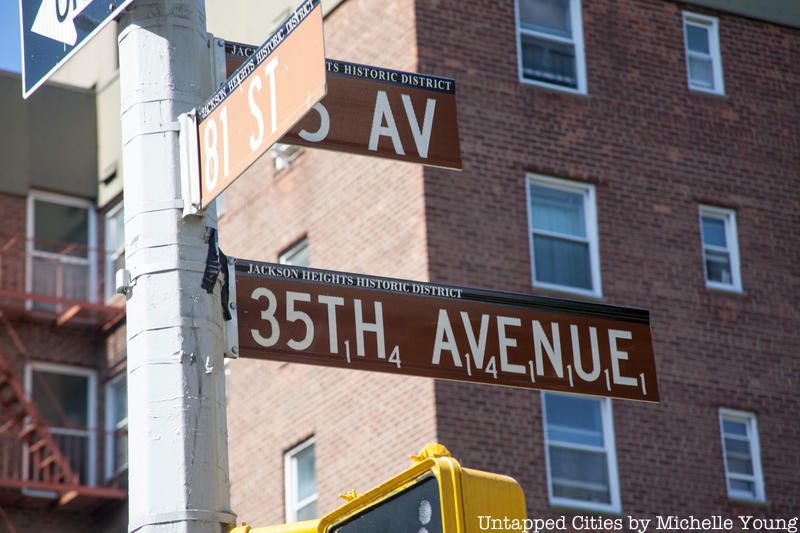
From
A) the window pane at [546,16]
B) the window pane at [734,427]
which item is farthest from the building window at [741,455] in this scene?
the window pane at [546,16]

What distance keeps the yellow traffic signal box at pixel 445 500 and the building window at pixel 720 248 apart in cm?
1715

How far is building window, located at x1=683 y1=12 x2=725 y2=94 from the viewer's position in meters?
21.9

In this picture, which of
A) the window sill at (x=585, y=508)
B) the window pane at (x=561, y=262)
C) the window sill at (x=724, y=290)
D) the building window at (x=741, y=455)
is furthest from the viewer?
the window sill at (x=724, y=290)

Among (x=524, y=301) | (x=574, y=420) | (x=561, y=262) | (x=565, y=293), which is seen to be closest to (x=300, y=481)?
(x=574, y=420)

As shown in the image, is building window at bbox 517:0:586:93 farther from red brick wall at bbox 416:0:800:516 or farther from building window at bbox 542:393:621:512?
building window at bbox 542:393:621:512

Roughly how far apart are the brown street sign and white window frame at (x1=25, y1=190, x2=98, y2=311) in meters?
20.9

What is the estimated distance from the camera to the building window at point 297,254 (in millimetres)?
21016

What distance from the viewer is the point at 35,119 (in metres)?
27.0

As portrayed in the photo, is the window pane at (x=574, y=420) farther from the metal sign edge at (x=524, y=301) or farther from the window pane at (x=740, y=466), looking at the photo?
the metal sign edge at (x=524, y=301)

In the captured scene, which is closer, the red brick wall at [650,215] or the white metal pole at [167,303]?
the white metal pole at [167,303]

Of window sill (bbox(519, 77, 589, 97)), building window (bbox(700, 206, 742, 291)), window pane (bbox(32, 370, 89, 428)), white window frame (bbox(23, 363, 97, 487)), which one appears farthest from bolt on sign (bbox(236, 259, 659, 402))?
window pane (bbox(32, 370, 89, 428))

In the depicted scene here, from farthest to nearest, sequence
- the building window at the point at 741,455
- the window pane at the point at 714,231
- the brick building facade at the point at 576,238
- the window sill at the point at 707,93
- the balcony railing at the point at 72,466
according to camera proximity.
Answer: the balcony railing at the point at 72,466 → the window sill at the point at 707,93 → the window pane at the point at 714,231 → the building window at the point at 741,455 → the brick building facade at the point at 576,238

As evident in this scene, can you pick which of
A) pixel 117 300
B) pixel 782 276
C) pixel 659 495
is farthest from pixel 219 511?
pixel 117 300

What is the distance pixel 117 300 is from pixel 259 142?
2210cm
